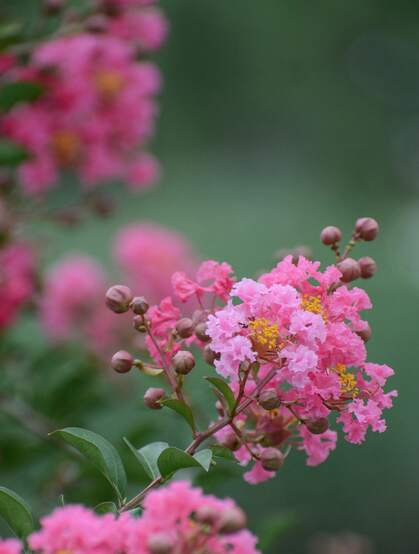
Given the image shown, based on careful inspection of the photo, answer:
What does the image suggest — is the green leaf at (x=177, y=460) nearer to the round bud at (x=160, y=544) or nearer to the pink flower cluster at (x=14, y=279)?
the round bud at (x=160, y=544)

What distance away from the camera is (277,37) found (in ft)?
27.3

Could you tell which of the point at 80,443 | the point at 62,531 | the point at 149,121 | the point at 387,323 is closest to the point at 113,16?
the point at 149,121

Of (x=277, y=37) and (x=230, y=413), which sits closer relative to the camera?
(x=230, y=413)

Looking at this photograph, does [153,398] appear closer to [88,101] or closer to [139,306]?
[139,306]

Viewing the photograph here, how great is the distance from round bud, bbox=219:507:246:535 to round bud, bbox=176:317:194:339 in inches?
9.8

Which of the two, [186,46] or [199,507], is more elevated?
[186,46]

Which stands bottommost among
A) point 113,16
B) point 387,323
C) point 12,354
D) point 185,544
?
point 185,544

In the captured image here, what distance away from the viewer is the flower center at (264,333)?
0.88m

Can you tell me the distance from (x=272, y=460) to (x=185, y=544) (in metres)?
0.19

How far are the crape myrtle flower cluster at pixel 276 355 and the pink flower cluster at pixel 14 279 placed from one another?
0.86 metres

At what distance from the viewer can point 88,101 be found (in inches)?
70.3

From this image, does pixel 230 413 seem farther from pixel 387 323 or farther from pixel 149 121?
pixel 387 323

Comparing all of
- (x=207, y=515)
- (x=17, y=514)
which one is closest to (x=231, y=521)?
(x=207, y=515)

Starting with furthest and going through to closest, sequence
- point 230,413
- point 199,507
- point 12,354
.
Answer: point 12,354 < point 230,413 < point 199,507
